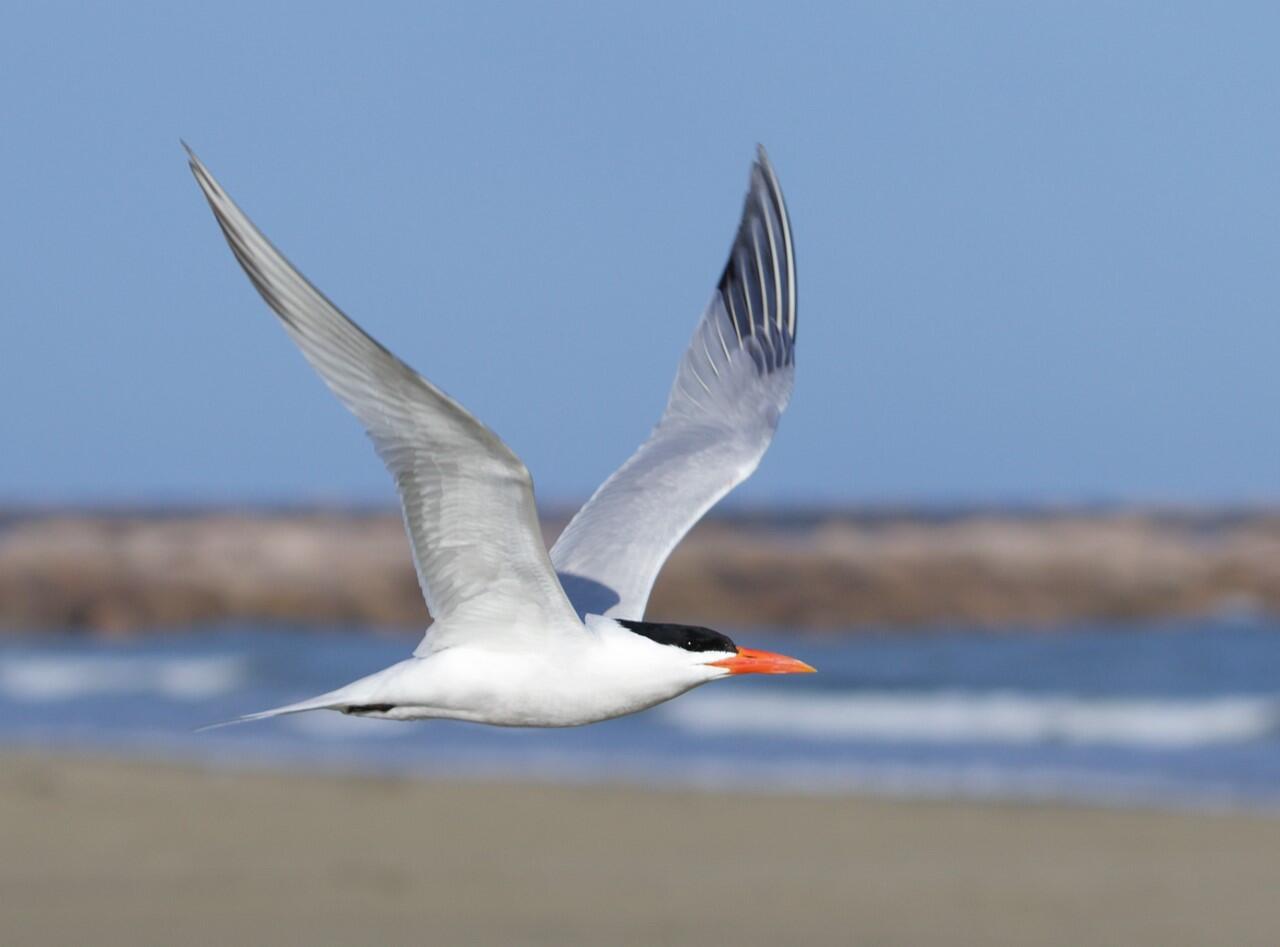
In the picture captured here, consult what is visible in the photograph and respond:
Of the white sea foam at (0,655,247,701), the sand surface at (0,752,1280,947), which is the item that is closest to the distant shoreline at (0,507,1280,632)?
the white sea foam at (0,655,247,701)

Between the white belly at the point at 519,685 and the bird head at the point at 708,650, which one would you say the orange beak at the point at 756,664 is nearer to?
the bird head at the point at 708,650

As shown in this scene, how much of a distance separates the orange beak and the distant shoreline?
21628 millimetres

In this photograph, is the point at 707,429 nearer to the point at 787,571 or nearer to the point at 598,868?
the point at 598,868

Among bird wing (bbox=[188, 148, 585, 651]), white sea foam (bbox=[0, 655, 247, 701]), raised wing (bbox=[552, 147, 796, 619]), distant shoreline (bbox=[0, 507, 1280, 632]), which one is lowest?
bird wing (bbox=[188, 148, 585, 651])

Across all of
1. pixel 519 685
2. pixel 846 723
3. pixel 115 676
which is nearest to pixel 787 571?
pixel 115 676

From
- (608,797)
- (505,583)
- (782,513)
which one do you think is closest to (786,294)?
(505,583)

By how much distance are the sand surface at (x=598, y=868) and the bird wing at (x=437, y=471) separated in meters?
5.27

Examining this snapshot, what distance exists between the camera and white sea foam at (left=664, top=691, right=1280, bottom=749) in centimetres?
1745

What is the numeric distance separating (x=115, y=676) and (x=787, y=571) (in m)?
11.6

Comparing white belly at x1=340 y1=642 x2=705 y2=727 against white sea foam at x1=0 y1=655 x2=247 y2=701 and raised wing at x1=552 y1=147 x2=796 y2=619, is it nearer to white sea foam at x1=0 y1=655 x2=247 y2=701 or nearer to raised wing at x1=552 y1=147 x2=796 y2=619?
raised wing at x1=552 y1=147 x2=796 y2=619

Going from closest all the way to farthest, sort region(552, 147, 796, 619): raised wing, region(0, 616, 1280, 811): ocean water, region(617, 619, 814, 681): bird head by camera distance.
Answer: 1. region(617, 619, 814, 681): bird head
2. region(552, 147, 796, 619): raised wing
3. region(0, 616, 1280, 811): ocean water

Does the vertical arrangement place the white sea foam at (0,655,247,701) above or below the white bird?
above

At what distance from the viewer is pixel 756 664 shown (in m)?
5.86

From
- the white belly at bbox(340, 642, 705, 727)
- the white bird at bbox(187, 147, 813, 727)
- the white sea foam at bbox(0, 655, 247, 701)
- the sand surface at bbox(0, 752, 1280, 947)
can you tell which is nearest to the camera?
the white bird at bbox(187, 147, 813, 727)
